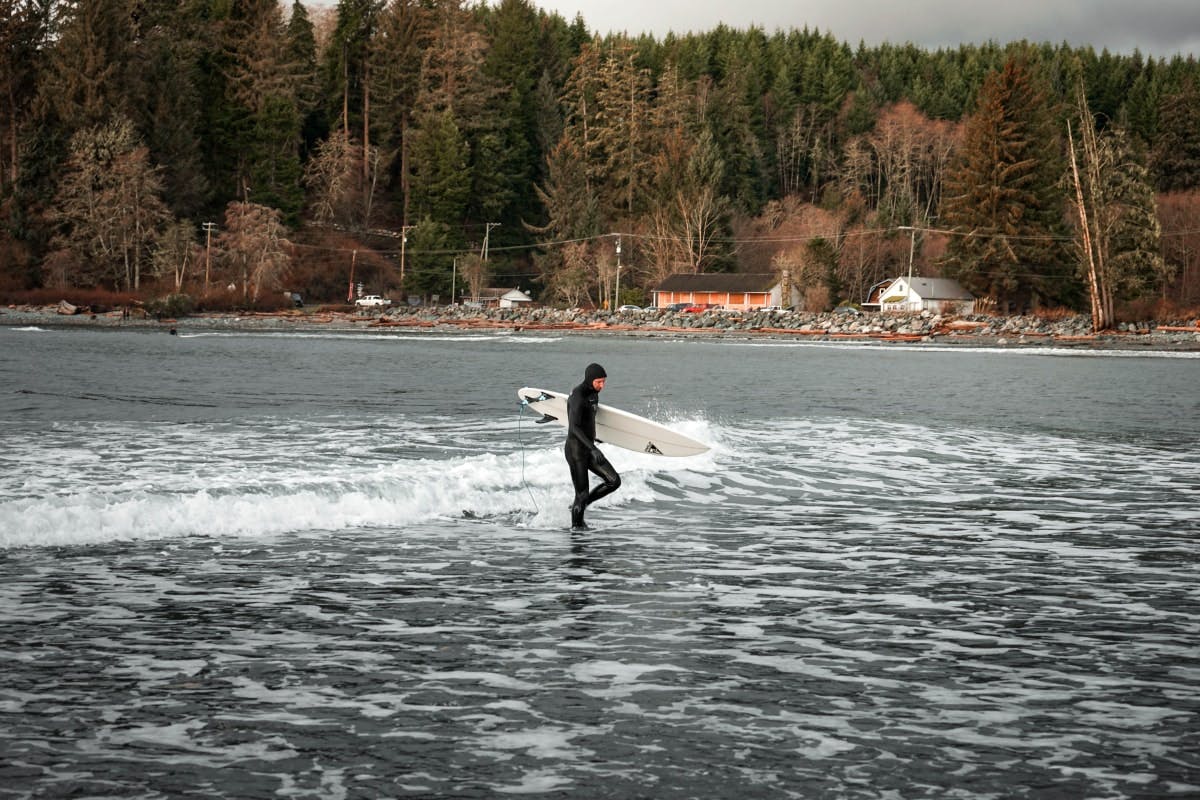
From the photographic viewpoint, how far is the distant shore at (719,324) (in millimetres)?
97788

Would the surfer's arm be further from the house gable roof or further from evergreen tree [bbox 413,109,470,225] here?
evergreen tree [bbox 413,109,470,225]

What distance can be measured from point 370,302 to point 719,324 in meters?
38.9

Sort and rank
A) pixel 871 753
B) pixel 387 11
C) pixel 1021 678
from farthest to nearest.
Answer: pixel 387 11, pixel 1021 678, pixel 871 753

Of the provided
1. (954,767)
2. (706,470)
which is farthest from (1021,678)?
(706,470)

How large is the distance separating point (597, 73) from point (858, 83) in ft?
141

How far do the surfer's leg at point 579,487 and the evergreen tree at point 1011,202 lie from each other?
334 ft

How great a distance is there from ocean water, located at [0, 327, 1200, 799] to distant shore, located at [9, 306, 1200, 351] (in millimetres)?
75521

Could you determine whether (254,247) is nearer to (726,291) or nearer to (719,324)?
(719,324)

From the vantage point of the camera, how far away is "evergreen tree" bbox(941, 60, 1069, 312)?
11075 centimetres

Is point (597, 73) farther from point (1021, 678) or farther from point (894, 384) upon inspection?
point (1021, 678)

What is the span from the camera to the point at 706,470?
71.3 ft

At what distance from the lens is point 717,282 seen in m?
132

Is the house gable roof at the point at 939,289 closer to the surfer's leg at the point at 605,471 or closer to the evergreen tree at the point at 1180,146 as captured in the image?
the evergreen tree at the point at 1180,146

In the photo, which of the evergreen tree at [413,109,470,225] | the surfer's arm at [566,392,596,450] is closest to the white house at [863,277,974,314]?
the evergreen tree at [413,109,470,225]
